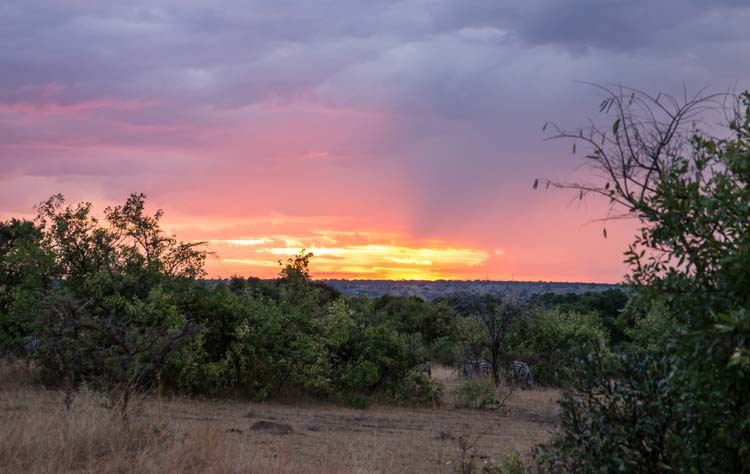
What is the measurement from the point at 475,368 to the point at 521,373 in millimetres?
1514

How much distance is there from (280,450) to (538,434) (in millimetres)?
6042

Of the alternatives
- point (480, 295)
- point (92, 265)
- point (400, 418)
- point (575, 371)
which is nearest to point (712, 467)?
point (575, 371)

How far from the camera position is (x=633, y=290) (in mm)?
4789

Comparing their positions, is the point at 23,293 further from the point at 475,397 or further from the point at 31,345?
the point at 475,397

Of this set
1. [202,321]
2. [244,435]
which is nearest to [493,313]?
[202,321]

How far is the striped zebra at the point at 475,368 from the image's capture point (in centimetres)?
2297

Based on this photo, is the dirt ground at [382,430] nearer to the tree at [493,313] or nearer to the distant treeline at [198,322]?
the distant treeline at [198,322]

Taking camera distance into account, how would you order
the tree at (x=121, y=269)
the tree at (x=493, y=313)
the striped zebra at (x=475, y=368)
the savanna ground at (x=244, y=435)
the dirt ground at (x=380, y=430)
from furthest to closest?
the striped zebra at (x=475, y=368), the tree at (x=493, y=313), the tree at (x=121, y=269), the dirt ground at (x=380, y=430), the savanna ground at (x=244, y=435)

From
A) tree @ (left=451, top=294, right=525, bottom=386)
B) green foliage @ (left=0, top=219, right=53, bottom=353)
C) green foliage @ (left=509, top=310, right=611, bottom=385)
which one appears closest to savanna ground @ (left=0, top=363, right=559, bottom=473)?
green foliage @ (left=0, top=219, right=53, bottom=353)

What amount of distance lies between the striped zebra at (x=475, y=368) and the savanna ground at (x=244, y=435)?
15.7ft

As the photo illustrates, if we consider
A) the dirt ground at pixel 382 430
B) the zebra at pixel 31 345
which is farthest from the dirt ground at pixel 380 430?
the zebra at pixel 31 345

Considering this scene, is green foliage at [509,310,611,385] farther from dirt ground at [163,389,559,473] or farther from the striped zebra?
dirt ground at [163,389,559,473]

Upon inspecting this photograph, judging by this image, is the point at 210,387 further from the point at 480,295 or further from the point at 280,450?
the point at 480,295

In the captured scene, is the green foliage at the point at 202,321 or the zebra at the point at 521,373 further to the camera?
the zebra at the point at 521,373
